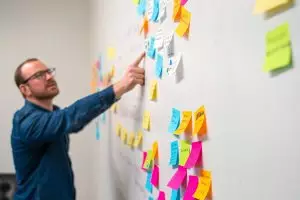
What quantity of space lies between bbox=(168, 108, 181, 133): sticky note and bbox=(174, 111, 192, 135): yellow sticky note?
0.08 ft

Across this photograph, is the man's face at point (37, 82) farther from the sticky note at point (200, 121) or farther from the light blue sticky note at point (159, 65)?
the sticky note at point (200, 121)

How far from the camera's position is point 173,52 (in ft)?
2.96

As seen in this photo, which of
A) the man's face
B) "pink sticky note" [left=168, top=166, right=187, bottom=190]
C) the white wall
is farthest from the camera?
the white wall

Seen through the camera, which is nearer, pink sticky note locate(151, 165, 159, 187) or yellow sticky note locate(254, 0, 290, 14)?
yellow sticky note locate(254, 0, 290, 14)

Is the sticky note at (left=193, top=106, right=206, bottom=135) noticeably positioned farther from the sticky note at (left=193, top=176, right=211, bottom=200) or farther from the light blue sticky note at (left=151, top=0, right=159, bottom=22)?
the light blue sticky note at (left=151, top=0, right=159, bottom=22)

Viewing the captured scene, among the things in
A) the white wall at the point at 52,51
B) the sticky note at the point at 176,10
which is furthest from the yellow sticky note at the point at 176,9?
the white wall at the point at 52,51

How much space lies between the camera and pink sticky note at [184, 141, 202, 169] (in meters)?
0.76

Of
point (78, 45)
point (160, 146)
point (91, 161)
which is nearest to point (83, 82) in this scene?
point (78, 45)

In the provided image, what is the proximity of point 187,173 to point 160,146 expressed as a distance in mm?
224

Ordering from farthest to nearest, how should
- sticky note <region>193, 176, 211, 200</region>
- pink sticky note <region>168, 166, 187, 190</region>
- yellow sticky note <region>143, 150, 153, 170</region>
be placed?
yellow sticky note <region>143, 150, 153, 170</region> → pink sticky note <region>168, 166, 187, 190</region> → sticky note <region>193, 176, 211, 200</region>

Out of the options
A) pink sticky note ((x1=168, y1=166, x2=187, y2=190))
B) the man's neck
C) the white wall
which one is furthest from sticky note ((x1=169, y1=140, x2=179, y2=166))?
the white wall

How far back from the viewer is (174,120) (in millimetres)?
897

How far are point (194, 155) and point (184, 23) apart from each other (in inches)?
13.3

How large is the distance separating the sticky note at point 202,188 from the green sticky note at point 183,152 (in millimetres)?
84
